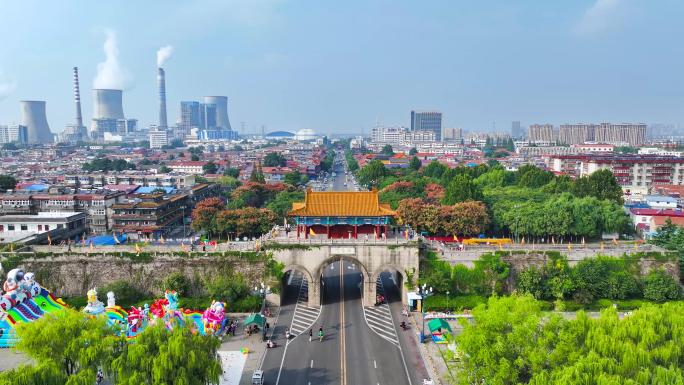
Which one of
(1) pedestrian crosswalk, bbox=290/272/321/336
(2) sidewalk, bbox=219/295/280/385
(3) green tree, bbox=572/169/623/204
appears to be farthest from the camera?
(3) green tree, bbox=572/169/623/204

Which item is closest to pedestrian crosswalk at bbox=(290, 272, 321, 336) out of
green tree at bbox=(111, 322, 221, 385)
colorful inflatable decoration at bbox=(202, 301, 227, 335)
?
colorful inflatable decoration at bbox=(202, 301, 227, 335)

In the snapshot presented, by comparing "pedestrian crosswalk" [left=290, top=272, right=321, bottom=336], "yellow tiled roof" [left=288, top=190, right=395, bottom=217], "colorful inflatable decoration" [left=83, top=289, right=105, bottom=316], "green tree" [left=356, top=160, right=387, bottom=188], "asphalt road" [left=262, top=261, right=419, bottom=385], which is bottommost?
"asphalt road" [left=262, top=261, right=419, bottom=385]

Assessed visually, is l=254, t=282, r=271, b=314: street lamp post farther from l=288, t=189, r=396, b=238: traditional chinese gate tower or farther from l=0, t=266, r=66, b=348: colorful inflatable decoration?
l=0, t=266, r=66, b=348: colorful inflatable decoration

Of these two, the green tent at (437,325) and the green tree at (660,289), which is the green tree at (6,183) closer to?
the green tent at (437,325)

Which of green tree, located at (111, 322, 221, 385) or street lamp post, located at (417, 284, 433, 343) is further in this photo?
street lamp post, located at (417, 284, 433, 343)

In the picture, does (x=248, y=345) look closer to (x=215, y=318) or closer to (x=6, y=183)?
(x=215, y=318)

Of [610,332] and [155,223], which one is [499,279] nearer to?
[610,332]

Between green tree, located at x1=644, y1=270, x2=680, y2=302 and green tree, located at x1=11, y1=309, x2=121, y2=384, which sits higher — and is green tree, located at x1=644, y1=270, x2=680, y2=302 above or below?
below

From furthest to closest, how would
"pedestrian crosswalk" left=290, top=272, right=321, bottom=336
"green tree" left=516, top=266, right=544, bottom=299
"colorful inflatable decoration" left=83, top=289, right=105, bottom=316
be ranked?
"green tree" left=516, top=266, right=544, bottom=299 < "pedestrian crosswalk" left=290, top=272, right=321, bottom=336 < "colorful inflatable decoration" left=83, top=289, right=105, bottom=316
